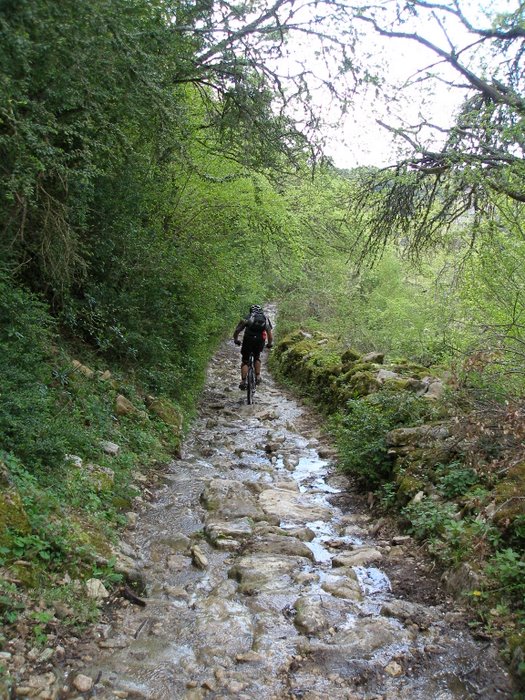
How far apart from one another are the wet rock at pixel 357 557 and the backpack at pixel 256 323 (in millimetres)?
6535

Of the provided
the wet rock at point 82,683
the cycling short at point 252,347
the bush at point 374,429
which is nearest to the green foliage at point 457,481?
the bush at point 374,429

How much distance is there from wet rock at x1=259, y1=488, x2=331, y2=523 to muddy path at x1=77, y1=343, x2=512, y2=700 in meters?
0.02

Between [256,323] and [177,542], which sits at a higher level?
[256,323]

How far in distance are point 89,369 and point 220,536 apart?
3.12 m

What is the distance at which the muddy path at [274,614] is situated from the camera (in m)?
2.91

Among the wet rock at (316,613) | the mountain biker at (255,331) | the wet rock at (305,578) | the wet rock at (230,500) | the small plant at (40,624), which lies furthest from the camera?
the mountain biker at (255,331)

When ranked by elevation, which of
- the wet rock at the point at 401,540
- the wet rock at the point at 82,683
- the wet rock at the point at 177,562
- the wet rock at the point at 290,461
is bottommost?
the wet rock at the point at 290,461

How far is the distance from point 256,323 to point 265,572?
7.00 meters

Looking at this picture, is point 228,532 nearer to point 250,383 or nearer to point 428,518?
point 428,518

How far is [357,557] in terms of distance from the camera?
15.2ft

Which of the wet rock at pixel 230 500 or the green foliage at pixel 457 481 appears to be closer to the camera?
the green foliage at pixel 457 481

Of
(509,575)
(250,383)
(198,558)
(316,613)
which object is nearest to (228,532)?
(198,558)

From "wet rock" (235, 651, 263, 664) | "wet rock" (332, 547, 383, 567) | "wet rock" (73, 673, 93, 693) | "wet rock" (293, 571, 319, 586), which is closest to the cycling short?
"wet rock" (332, 547, 383, 567)

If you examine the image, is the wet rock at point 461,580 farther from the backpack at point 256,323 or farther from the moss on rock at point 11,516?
the backpack at point 256,323
